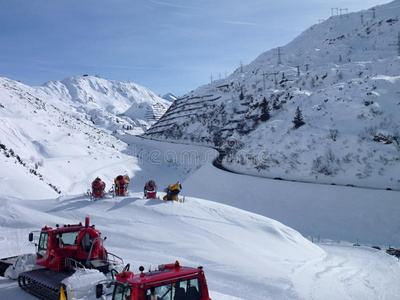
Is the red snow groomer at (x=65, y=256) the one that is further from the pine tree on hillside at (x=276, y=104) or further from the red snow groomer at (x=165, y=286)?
the pine tree on hillside at (x=276, y=104)

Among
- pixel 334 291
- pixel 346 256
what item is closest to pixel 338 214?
pixel 346 256

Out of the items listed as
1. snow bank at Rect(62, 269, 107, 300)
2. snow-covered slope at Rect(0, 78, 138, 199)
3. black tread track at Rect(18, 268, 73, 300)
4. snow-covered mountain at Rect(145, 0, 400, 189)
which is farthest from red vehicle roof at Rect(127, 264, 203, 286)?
snow-covered mountain at Rect(145, 0, 400, 189)

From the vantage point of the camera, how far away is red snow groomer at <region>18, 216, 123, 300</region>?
9164 mm

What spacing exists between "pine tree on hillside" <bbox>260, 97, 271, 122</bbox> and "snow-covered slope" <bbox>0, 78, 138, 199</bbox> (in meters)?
24.8

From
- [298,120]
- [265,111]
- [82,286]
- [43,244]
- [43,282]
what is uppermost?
[265,111]

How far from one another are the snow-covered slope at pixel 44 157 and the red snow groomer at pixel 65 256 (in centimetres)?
1346

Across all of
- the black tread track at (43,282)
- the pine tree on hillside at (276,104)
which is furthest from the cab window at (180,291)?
the pine tree on hillside at (276,104)

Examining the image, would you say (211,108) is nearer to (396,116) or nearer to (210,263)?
(396,116)

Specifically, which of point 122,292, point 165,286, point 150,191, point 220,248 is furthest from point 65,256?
point 150,191

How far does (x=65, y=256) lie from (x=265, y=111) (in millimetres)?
55429

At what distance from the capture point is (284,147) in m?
40.6

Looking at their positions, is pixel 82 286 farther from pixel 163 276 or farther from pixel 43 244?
pixel 43 244

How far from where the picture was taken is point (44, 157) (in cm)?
4062

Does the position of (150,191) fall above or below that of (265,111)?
below
